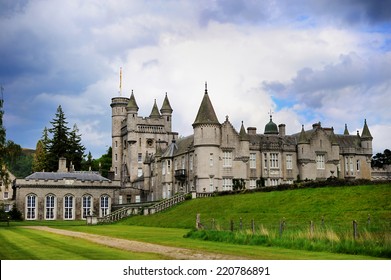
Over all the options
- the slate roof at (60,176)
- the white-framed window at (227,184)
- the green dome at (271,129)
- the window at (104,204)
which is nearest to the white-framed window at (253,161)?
the white-framed window at (227,184)

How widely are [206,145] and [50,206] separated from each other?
19.1 metres

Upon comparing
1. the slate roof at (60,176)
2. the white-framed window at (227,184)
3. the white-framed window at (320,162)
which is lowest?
the white-framed window at (227,184)

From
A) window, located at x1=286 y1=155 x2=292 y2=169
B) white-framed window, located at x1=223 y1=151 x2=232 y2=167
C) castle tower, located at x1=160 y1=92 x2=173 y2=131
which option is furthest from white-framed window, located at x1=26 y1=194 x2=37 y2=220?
window, located at x1=286 y1=155 x2=292 y2=169

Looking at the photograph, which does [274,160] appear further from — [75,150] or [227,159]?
[75,150]

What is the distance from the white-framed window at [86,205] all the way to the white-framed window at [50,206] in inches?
128

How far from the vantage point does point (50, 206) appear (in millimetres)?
63344

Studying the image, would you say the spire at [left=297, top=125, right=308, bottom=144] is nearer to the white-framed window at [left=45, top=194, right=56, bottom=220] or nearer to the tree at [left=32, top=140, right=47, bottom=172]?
the white-framed window at [left=45, top=194, right=56, bottom=220]

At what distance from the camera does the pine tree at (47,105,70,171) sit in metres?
87.9

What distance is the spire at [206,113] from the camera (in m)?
57.0

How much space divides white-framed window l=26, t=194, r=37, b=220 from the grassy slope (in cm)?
1935

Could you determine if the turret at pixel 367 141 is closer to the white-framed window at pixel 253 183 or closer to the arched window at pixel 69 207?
the white-framed window at pixel 253 183

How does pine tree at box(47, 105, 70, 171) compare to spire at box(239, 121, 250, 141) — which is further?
pine tree at box(47, 105, 70, 171)

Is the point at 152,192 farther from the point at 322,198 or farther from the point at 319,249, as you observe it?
the point at 319,249
